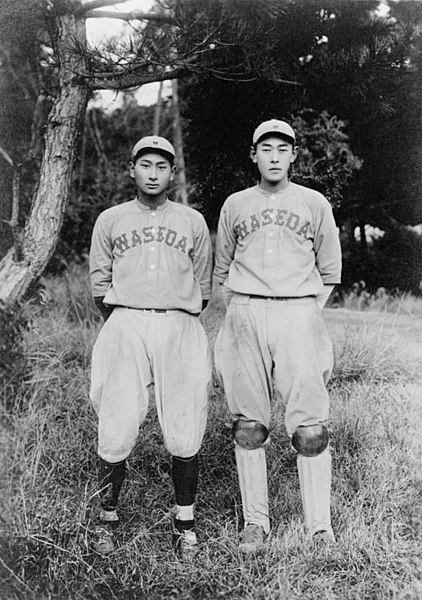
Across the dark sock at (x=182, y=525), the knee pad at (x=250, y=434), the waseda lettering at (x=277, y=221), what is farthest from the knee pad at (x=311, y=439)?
the waseda lettering at (x=277, y=221)

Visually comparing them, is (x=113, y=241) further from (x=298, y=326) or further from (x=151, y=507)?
(x=151, y=507)

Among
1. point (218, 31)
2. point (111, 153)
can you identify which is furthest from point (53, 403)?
point (111, 153)

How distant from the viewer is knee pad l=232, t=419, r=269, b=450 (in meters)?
2.76

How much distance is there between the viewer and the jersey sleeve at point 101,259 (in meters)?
2.89

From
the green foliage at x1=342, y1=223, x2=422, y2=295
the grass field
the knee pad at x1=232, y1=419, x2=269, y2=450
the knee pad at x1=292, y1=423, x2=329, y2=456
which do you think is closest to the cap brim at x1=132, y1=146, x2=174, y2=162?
the knee pad at x1=232, y1=419, x2=269, y2=450

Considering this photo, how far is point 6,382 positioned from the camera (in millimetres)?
3777

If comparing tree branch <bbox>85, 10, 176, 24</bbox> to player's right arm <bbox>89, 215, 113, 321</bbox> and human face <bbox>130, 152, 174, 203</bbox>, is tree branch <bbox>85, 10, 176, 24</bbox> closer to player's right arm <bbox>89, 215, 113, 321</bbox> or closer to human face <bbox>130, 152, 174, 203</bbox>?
human face <bbox>130, 152, 174, 203</bbox>

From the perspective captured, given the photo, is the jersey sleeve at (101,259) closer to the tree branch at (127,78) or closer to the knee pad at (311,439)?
the tree branch at (127,78)

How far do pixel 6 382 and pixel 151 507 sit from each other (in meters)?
1.26

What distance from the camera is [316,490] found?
8.91 feet

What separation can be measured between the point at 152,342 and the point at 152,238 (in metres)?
0.48

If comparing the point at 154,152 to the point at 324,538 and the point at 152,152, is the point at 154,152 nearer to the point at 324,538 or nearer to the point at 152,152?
the point at 152,152

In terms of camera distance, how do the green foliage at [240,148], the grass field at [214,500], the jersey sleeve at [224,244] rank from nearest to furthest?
the grass field at [214,500] < the jersey sleeve at [224,244] < the green foliage at [240,148]

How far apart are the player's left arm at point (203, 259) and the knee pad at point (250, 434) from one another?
636 millimetres
